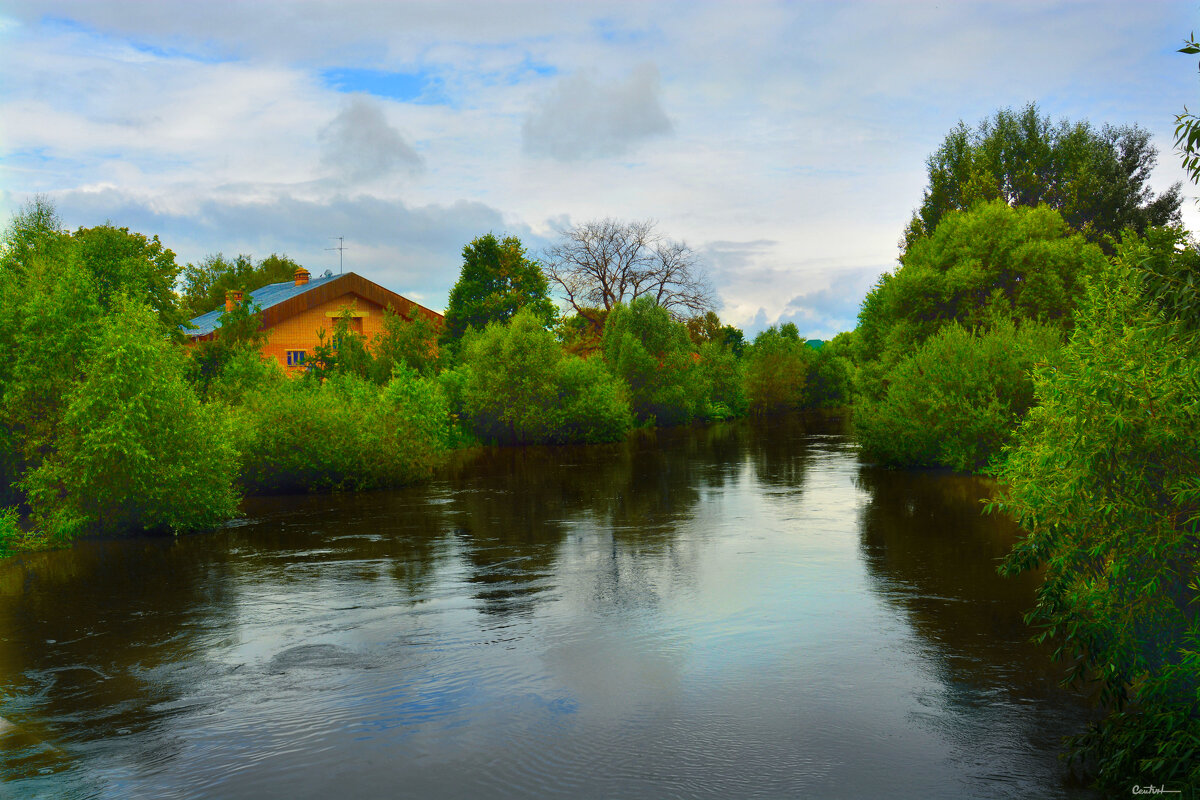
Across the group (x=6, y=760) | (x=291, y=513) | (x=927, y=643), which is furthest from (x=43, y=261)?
(x=927, y=643)

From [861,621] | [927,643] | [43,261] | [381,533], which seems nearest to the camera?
[927,643]

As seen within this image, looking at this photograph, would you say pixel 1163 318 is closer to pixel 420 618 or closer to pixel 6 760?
pixel 420 618

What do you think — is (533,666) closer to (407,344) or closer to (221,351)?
(221,351)

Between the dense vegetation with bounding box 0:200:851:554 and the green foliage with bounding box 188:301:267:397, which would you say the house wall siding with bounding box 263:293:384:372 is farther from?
the green foliage with bounding box 188:301:267:397

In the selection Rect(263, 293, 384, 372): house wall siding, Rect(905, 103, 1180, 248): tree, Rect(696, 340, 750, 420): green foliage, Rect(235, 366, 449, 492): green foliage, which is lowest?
Rect(235, 366, 449, 492): green foliage

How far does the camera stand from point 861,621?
12016mm

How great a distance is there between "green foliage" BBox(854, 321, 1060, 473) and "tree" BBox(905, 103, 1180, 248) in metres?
26.4

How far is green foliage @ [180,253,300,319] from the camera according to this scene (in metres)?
76.2

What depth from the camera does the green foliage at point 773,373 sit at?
78125 millimetres

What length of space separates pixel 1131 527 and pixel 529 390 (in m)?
39.0

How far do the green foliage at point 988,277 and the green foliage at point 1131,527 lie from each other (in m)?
27.4

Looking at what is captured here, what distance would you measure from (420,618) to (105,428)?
32.2 feet

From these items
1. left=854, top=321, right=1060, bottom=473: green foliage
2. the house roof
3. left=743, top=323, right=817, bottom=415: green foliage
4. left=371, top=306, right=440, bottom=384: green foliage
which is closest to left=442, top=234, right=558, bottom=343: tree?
the house roof

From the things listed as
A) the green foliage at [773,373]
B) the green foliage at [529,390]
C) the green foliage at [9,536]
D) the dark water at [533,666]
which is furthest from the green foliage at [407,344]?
the green foliage at [773,373]
